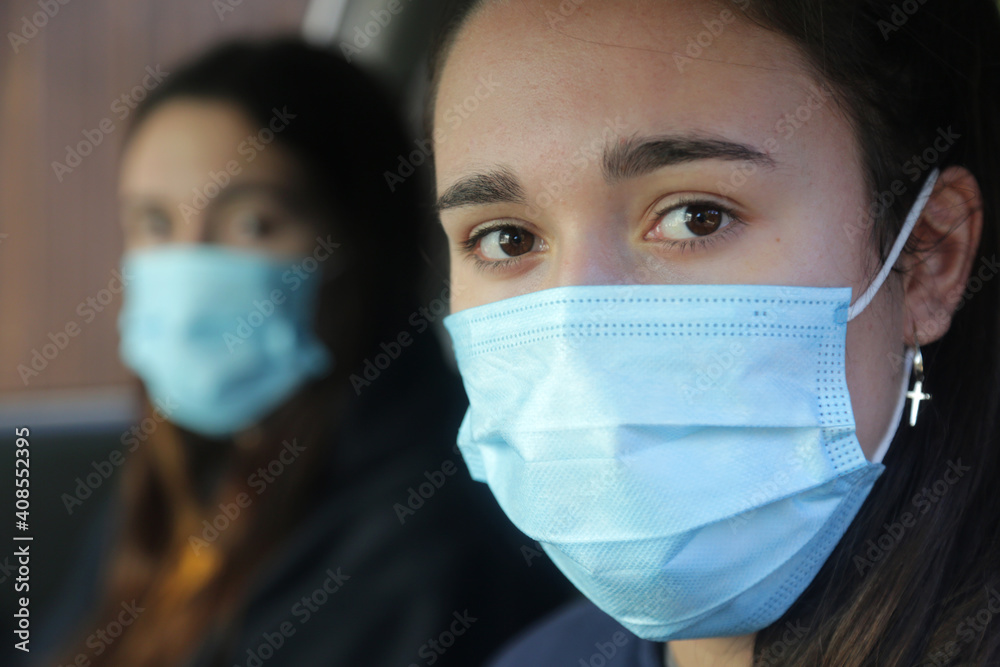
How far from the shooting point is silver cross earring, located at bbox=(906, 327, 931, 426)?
4.04 ft

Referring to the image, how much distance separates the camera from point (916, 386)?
124 cm

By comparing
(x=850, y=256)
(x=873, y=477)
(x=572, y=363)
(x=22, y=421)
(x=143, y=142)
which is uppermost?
(x=143, y=142)

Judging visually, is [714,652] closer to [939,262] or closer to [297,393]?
[939,262]

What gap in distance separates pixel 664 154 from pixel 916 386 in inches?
20.0

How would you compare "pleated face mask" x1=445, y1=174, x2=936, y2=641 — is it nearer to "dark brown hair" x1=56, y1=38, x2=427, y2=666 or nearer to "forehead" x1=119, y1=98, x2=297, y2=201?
"dark brown hair" x1=56, y1=38, x2=427, y2=666

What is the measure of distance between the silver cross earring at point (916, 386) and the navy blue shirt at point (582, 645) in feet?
2.16

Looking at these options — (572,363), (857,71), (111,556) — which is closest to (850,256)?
(857,71)

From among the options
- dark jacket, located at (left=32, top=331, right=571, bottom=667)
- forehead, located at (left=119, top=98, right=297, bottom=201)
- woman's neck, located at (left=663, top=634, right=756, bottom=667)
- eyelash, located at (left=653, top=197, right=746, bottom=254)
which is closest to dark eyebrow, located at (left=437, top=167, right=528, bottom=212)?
eyelash, located at (left=653, top=197, right=746, bottom=254)

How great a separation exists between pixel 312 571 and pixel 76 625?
42.2 inches

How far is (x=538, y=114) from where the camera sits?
128cm

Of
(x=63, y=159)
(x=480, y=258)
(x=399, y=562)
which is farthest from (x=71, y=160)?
(x=480, y=258)

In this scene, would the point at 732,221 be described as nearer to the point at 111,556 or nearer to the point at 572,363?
the point at 572,363

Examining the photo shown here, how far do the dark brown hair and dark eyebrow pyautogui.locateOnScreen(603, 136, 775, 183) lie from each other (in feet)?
4.36

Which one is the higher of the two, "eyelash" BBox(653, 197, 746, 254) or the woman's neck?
"eyelash" BBox(653, 197, 746, 254)
